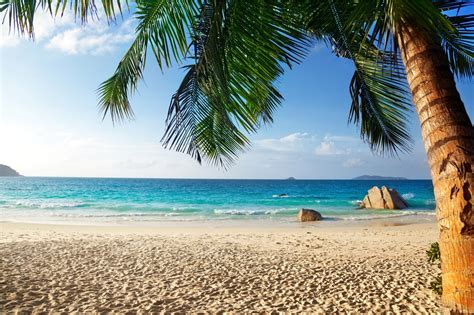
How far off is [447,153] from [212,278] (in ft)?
14.5

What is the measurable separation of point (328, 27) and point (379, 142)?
201cm

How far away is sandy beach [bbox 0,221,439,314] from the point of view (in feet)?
15.1

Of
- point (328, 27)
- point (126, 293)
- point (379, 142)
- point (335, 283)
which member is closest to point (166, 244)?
point (126, 293)

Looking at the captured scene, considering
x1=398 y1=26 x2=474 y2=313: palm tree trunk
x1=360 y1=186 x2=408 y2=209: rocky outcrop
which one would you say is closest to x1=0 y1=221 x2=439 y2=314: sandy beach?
x1=398 y1=26 x2=474 y2=313: palm tree trunk

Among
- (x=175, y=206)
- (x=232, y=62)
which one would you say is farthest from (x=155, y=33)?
(x=175, y=206)

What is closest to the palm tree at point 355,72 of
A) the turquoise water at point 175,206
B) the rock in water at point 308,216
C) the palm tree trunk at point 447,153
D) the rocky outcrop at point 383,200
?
the palm tree trunk at point 447,153

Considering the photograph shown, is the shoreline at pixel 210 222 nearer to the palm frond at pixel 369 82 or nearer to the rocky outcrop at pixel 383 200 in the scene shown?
the rocky outcrop at pixel 383 200

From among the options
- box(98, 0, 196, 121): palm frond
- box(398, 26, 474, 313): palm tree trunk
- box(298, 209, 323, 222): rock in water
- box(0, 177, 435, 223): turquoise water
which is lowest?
box(0, 177, 435, 223): turquoise water

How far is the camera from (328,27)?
4250 mm

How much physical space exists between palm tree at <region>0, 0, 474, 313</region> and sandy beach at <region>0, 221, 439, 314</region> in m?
2.07

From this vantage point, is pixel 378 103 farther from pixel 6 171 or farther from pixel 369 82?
pixel 6 171

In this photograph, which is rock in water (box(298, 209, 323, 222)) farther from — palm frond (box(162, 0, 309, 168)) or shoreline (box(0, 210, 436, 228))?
palm frond (box(162, 0, 309, 168))

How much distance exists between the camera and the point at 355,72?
4762mm

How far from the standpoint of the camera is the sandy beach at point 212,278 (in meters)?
4.59
